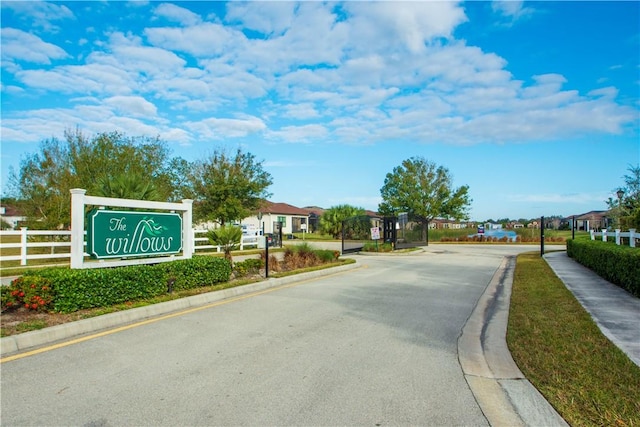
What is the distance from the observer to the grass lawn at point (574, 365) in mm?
3807

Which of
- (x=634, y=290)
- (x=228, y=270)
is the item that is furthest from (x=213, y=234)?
(x=634, y=290)

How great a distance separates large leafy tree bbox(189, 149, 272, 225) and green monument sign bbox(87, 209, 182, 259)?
20.4 m

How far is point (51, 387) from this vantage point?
4.32m

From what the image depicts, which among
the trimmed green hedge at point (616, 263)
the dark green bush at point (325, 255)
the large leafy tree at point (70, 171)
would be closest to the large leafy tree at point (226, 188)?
the large leafy tree at point (70, 171)

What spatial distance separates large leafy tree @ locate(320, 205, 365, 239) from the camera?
1818 inches

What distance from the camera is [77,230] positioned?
8.01 metres

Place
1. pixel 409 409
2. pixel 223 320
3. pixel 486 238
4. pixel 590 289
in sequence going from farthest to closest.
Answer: pixel 486 238 → pixel 590 289 → pixel 223 320 → pixel 409 409

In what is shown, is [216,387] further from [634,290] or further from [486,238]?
[486,238]

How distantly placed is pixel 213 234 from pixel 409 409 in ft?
30.8

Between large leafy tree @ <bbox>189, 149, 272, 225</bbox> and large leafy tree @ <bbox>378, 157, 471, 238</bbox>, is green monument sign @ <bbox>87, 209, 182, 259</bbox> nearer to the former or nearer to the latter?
large leafy tree @ <bbox>189, 149, 272, 225</bbox>

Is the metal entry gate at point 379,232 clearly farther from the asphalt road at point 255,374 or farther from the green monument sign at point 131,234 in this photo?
the asphalt road at point 255,374

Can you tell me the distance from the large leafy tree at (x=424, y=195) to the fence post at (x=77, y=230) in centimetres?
3986

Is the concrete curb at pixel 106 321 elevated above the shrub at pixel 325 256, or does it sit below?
below

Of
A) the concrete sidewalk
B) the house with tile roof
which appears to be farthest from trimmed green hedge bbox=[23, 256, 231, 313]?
the house with tile roof
